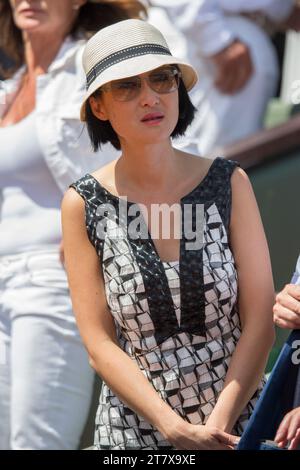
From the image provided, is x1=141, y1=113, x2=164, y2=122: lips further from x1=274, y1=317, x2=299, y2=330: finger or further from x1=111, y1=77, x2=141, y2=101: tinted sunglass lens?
x1=274, y1=317, x2=299, y2=330: finger

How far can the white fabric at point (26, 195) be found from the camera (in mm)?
4664

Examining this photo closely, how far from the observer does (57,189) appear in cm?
469

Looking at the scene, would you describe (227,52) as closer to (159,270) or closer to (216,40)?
(216,40)

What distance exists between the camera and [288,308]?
3100 millimetres

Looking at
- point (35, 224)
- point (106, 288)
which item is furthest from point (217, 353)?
point (35, 224)

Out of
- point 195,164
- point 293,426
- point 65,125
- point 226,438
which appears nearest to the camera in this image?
point 293,426

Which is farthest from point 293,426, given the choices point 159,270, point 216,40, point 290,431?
point 216,40

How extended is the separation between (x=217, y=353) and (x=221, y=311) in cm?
10

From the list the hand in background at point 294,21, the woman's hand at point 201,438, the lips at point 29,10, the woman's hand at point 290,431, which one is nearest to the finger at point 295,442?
the woman's hand at point 290,431

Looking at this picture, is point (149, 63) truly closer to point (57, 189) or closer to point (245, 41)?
point (57, 189)

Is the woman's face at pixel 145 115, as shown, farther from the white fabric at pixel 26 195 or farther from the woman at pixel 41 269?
the white fabric at pixel 26 195

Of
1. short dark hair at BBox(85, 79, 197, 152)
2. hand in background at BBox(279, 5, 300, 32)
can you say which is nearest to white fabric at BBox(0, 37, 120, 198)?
short dark hair at BBox(85, 79, 197, 152)

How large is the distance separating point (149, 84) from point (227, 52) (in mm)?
3495

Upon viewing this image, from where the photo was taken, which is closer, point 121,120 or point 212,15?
point 121,120
